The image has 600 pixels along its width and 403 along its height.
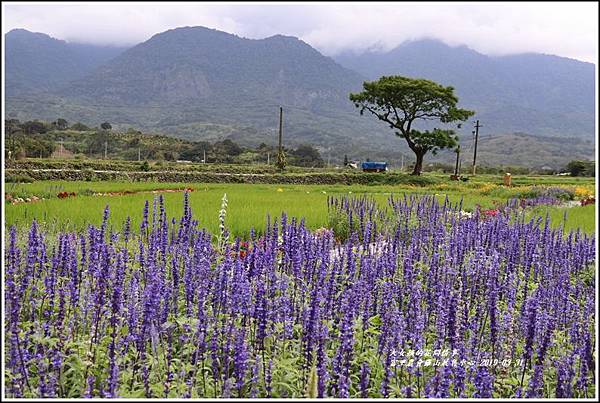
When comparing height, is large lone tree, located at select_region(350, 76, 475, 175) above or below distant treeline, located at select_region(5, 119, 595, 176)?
above

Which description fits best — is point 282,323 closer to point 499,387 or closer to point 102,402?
point 499,387

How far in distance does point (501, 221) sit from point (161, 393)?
9.11m

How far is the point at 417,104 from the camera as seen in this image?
184 feet

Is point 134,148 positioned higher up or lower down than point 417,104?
lower down

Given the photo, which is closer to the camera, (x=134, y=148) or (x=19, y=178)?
(x=19, y=178)

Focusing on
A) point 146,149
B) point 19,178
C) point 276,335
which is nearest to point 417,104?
point 19,178

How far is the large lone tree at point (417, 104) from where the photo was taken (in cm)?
5387

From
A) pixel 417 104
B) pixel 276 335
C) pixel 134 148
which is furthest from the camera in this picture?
pixel 134 148

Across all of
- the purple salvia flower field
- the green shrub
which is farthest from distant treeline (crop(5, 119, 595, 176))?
the purple salvia flower field

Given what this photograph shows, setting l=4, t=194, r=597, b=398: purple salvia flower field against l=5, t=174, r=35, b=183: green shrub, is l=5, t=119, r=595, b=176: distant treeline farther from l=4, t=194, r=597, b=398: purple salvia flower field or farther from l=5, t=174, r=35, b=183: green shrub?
l=4, t=194, r=597, b=398: purple salvia flower field

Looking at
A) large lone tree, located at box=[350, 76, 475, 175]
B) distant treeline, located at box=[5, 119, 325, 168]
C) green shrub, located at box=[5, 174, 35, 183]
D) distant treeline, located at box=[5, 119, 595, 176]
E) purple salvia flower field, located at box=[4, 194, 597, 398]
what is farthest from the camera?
distant treeline, located at box=[5, 119, 325, 168]

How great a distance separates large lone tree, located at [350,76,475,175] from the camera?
177 feet

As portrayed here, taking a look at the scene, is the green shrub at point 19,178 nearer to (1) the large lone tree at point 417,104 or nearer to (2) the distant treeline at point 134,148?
(1) the large lone tree at point 417,104

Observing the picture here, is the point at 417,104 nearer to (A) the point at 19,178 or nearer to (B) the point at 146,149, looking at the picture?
(A) the point at 19,178
